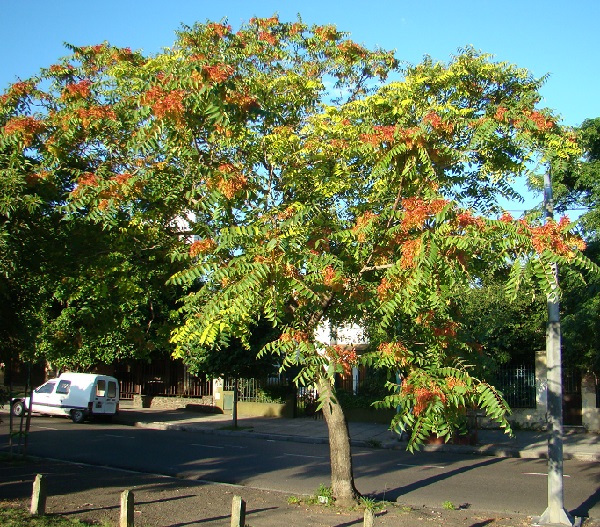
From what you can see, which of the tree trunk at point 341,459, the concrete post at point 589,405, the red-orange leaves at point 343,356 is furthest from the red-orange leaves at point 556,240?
the concrete post at point 589,405

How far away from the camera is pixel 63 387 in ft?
80.8

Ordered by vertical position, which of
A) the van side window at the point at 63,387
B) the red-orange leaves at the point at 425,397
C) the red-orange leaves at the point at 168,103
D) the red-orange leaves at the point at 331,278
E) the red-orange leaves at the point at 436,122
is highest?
the red-orange leaves at the point at 168,103

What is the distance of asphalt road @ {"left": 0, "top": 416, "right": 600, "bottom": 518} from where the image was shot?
464 inches

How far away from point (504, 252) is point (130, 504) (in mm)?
5053

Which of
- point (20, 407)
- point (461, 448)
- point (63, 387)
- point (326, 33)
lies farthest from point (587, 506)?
point (63, 387)

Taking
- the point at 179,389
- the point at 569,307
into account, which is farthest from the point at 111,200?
the point at 179,389

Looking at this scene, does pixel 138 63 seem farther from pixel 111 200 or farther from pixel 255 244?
pixel 255 244

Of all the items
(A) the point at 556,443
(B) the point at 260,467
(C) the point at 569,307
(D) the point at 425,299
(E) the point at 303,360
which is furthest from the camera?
(C) the point at 569,307

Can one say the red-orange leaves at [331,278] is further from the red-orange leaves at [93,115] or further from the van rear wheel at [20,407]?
the van rear wheel at [20,407]

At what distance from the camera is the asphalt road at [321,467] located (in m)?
11.8

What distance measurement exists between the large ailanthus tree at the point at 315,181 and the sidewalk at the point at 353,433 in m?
9.75

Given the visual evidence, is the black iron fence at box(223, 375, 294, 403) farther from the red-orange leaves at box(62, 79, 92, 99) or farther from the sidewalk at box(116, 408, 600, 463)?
the red-orange leaves at box(62, 79, 92, 99)

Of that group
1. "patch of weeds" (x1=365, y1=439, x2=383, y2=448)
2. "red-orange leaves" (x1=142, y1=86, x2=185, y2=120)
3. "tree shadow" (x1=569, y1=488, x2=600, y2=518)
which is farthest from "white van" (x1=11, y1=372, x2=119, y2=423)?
"red-orange leaves" (x1=142, y1=86, x2=185, y2=120)

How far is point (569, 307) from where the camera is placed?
20.8 metres
